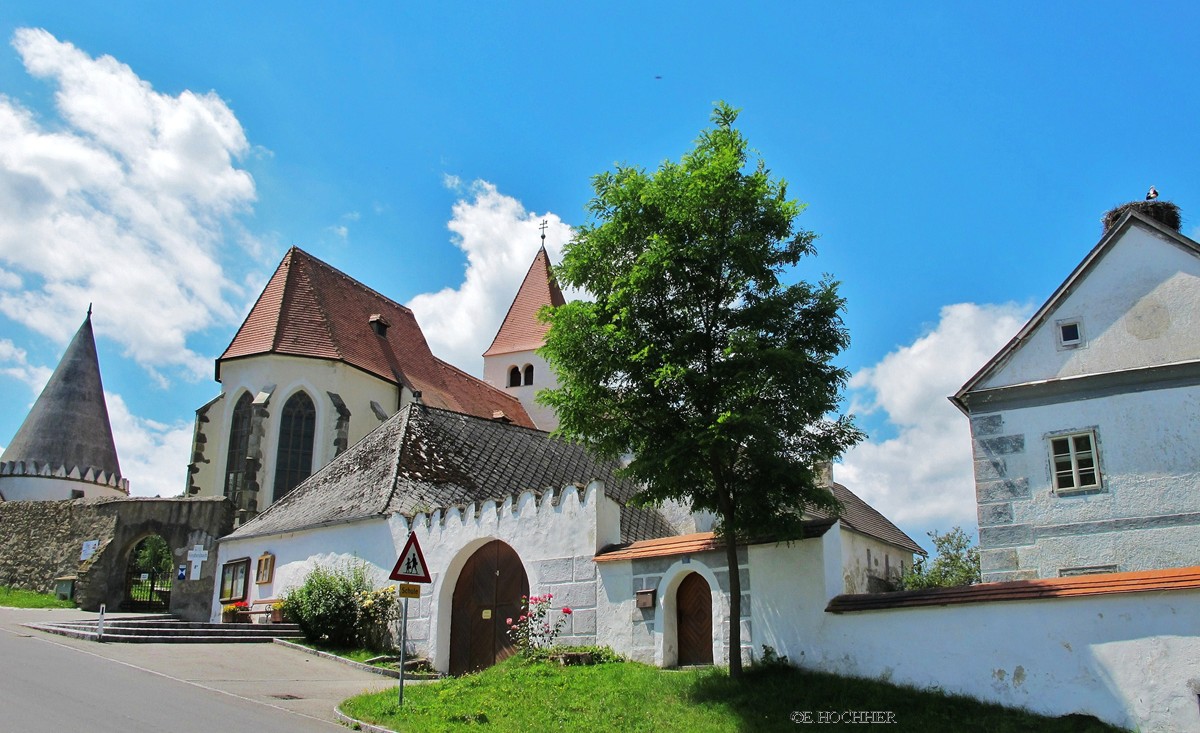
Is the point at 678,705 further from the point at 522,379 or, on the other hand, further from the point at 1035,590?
the point at 522,379

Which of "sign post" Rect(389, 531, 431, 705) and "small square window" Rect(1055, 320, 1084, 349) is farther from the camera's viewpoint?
"small square window" Rect(1055, 320, 1084, 349)

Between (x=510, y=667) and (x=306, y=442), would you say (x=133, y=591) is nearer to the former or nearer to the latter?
(x=306, y=442)

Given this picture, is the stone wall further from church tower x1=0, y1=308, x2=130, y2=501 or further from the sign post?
the sign post

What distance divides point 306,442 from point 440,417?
13244 mm

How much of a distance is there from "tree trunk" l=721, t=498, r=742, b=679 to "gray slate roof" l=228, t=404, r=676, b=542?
8.21 meters

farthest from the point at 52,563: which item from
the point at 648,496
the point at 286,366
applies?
the point at 648,496

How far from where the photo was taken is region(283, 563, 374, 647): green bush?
20.0 metres

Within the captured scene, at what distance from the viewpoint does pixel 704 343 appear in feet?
46.3

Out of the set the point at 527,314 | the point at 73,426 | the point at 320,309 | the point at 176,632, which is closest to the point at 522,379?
the point at 527,314

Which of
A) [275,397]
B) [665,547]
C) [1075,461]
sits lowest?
[665,547]

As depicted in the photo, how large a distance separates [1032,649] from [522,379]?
44.7m

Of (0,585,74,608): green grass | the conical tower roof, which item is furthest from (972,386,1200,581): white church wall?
the conical tower roof

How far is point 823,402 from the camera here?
1362cm

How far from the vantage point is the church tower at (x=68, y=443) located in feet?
158
